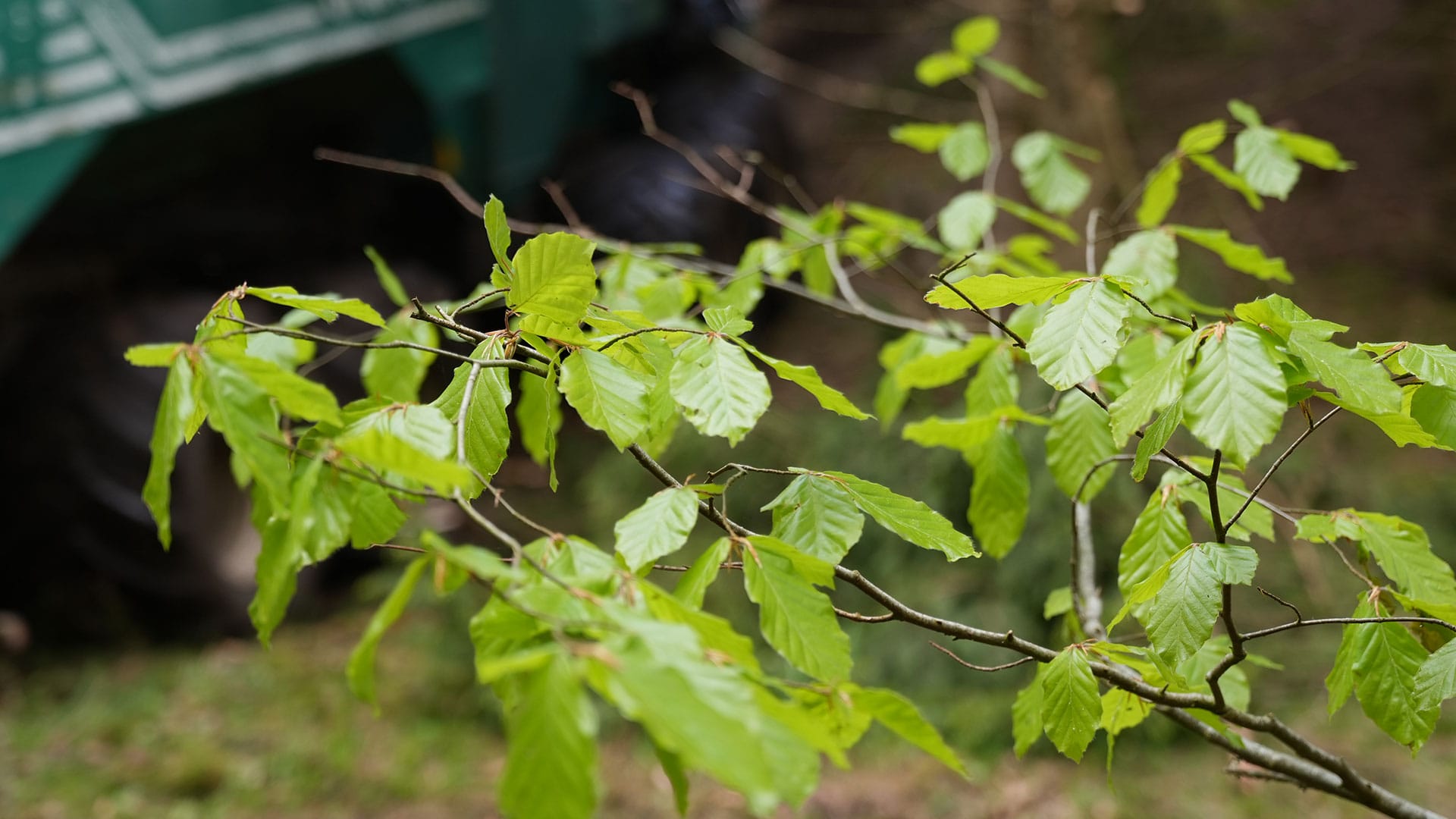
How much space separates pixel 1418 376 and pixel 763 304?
4.95 metres

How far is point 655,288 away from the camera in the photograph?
1.50 m

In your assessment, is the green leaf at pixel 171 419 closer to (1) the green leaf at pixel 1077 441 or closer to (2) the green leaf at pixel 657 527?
(2) the green leaf at pixel 657 527

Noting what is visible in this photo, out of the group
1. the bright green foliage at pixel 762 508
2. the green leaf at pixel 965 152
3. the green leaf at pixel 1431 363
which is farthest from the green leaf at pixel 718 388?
the green leaf at pixel 965 152

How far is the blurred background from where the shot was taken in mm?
2852

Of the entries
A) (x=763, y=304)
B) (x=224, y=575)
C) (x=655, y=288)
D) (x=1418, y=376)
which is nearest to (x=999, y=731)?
(x=655, y=288)

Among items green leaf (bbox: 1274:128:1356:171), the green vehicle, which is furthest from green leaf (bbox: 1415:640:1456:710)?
the green vehicle

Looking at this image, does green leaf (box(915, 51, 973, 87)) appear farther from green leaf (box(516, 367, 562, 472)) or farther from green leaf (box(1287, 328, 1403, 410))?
green leaf (box(1287, 328, 1403, 410))

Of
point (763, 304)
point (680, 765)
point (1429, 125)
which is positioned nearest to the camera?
point (680, 765)

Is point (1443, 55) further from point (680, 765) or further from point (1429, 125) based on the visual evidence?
point (680, 765)

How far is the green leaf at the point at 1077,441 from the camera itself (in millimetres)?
1205

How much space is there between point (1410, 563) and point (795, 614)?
655 mm

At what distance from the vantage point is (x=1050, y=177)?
1728 mm

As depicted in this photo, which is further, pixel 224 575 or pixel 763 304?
pixel 763 304

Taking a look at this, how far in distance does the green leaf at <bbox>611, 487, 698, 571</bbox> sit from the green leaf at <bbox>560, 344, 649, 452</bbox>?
0.06m
